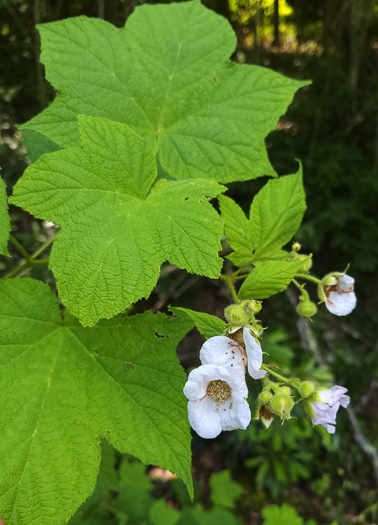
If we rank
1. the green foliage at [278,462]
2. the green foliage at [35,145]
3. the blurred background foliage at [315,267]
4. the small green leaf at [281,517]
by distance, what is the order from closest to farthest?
the green foliage at [35,145] < the small green leaf at [281,517] < the blurred background foliage at [315,267] < the green foliage at [278,462]

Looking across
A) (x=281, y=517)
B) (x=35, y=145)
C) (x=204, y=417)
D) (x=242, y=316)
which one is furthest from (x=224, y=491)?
(x=35, y=145)

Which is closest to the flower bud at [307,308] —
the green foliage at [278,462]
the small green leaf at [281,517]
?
the small green leaf at [281,517]

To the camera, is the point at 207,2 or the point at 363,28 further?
the point at 363,28

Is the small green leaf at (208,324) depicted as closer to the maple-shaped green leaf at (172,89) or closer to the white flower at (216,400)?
the white flower at (216,400)

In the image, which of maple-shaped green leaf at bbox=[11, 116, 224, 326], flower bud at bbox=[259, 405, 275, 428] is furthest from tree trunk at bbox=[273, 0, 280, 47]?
flower bud at bbox=[259, 405, 275, 428]

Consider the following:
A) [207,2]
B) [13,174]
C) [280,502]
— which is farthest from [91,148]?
[280,502]

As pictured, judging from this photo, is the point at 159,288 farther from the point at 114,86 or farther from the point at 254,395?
the point at 114,86

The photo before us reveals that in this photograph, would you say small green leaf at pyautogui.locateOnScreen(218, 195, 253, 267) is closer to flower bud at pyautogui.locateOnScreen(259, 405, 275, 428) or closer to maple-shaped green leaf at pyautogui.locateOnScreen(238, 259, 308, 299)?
maple-shaped green leaf at pyautogui.locateOnScreen(238, 259, 308, 299)
